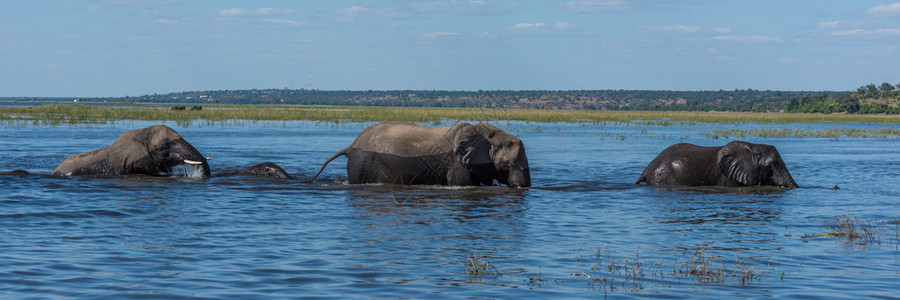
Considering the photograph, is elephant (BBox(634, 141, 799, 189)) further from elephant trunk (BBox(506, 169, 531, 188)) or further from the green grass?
the green grass

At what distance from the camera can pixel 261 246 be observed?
10.2 meters

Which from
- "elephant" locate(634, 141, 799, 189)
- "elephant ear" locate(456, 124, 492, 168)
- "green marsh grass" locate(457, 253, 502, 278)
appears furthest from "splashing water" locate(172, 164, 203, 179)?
"green marsh grass" locate(457, 253, 502, 278)

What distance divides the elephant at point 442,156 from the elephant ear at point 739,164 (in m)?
3.83

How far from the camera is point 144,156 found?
668 inches

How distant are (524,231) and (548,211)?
2.13 metres

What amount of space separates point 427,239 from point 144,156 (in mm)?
8151

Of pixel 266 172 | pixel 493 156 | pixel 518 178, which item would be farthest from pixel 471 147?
pixel 266 172

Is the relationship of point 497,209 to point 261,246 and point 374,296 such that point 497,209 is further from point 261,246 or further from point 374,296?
point 374,296

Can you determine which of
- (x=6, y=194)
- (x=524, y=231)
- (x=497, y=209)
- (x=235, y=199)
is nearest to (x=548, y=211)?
(x=497, y=209)

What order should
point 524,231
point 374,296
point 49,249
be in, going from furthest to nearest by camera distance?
point 524,231 → point 49,249 → point 374,296

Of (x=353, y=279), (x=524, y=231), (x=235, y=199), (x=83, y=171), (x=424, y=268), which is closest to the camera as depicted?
(x=353, y=279)

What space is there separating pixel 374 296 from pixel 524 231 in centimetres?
423

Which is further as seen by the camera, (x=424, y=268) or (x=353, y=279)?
(x=424, y=268)

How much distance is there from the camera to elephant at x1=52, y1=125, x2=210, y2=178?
1698 cm
